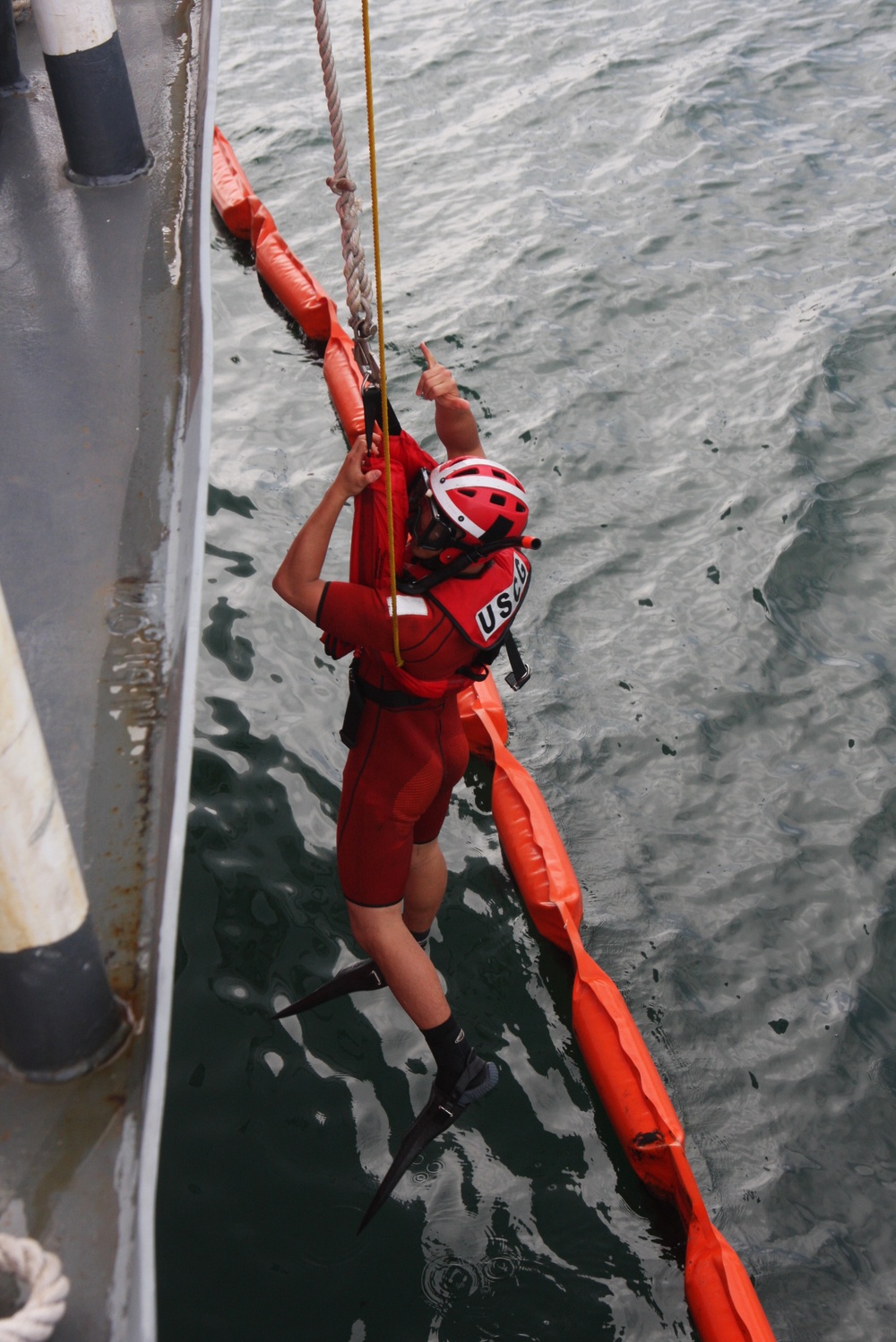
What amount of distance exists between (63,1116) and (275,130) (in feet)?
34.5

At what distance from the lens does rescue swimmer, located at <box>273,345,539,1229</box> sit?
3.25 metres

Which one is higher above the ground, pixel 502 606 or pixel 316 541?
pixel 316 541

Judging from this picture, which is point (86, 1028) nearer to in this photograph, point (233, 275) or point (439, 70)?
point (233, 275)

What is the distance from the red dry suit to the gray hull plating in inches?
24.8

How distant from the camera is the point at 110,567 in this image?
278 cm

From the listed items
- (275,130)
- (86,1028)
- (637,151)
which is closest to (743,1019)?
(86,1028)

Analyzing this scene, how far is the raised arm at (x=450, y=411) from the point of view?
11.3ft

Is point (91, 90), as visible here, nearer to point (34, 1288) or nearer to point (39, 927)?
point (39, 927)

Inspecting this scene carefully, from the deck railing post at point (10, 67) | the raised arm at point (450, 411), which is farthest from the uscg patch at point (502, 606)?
the deck railing post at point (10, 67)

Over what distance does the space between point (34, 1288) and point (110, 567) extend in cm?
164

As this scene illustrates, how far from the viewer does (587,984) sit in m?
4.29

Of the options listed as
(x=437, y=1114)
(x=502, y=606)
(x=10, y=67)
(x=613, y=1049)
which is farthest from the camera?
(x=10, y=67)

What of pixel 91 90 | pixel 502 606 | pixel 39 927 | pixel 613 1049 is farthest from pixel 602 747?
pixel 39 927

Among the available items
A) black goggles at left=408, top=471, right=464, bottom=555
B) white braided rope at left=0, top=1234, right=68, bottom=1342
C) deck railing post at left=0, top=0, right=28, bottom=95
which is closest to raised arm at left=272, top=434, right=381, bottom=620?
black goggles at left=408, top=471, right=464, bottom=555
